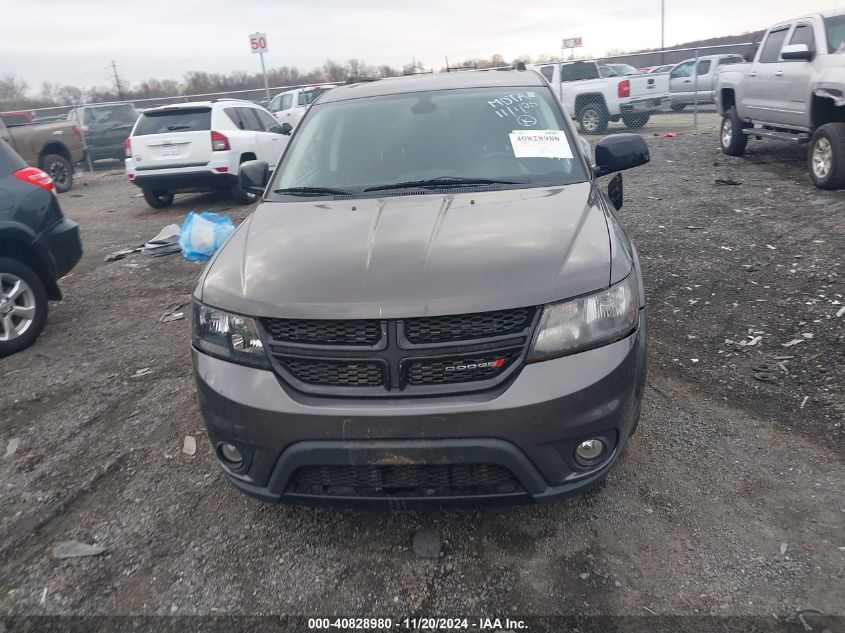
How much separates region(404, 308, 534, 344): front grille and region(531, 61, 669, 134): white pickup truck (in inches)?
604

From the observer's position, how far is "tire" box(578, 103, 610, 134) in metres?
16.8

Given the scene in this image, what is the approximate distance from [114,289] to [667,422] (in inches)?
221

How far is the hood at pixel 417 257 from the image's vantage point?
2225mm

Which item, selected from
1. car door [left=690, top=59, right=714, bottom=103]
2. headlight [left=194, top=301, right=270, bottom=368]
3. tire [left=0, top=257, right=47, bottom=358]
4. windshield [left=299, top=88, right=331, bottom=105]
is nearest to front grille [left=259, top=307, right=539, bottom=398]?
headlight [left=194, top=301, right=270, bottom=368]

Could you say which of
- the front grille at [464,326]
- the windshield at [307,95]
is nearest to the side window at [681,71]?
the windshield at [307,95]

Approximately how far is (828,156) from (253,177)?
703cm

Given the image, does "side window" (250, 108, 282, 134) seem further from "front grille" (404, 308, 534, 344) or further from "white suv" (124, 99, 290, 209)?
"front grille" (404, 308, 534, 344)

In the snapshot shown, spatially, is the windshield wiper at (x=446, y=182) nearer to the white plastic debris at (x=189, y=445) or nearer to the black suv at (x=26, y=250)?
the white plastic debris at (x=189, y=445)

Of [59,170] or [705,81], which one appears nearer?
[59,170]

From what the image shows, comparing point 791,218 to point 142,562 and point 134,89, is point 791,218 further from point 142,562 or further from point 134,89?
point 134,89

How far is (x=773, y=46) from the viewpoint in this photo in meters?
9.41

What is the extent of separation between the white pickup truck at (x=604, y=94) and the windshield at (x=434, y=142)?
1349 cm

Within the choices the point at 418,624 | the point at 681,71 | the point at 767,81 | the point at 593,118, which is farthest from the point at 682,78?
the point at 418,624

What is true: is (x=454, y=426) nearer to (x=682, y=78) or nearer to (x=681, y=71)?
(x=682, y=78)
